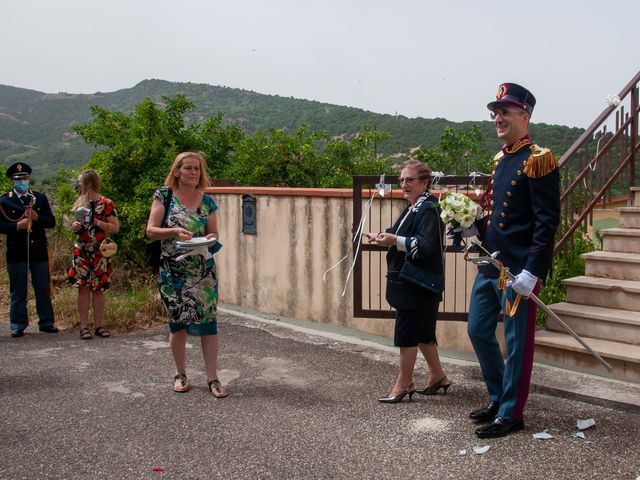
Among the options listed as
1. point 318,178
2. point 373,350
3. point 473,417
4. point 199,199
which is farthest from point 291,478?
point 318,178

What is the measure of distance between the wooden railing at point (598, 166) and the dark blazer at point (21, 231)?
5.54 meters

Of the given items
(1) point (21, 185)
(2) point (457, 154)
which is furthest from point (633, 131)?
(1) point (21, 185)

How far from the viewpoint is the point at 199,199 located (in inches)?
213

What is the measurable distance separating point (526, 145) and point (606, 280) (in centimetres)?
260

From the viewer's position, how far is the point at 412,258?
485 cm

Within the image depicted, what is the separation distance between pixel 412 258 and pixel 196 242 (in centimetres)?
157

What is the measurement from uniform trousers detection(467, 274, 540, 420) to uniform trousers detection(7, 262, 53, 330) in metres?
5.16

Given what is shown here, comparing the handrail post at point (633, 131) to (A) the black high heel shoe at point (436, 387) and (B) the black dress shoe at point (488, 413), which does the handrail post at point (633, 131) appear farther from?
(B) the black dress shoe at point (488, 413)

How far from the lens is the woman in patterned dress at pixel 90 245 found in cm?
730

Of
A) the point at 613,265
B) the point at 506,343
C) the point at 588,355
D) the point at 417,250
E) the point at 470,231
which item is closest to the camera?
the point at 506,343

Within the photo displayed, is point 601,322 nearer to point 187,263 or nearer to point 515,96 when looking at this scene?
point 515,96

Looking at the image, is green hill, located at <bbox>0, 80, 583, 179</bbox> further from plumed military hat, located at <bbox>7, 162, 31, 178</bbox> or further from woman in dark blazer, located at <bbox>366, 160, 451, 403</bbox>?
woman in dark blazer, located at <bbox>366, 160, 451, 403</bbox>

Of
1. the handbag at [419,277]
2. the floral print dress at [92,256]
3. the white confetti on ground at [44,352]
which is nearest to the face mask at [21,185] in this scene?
the floral print dress at [92,256]

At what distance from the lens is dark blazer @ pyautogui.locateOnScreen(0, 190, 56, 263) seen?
757cm
